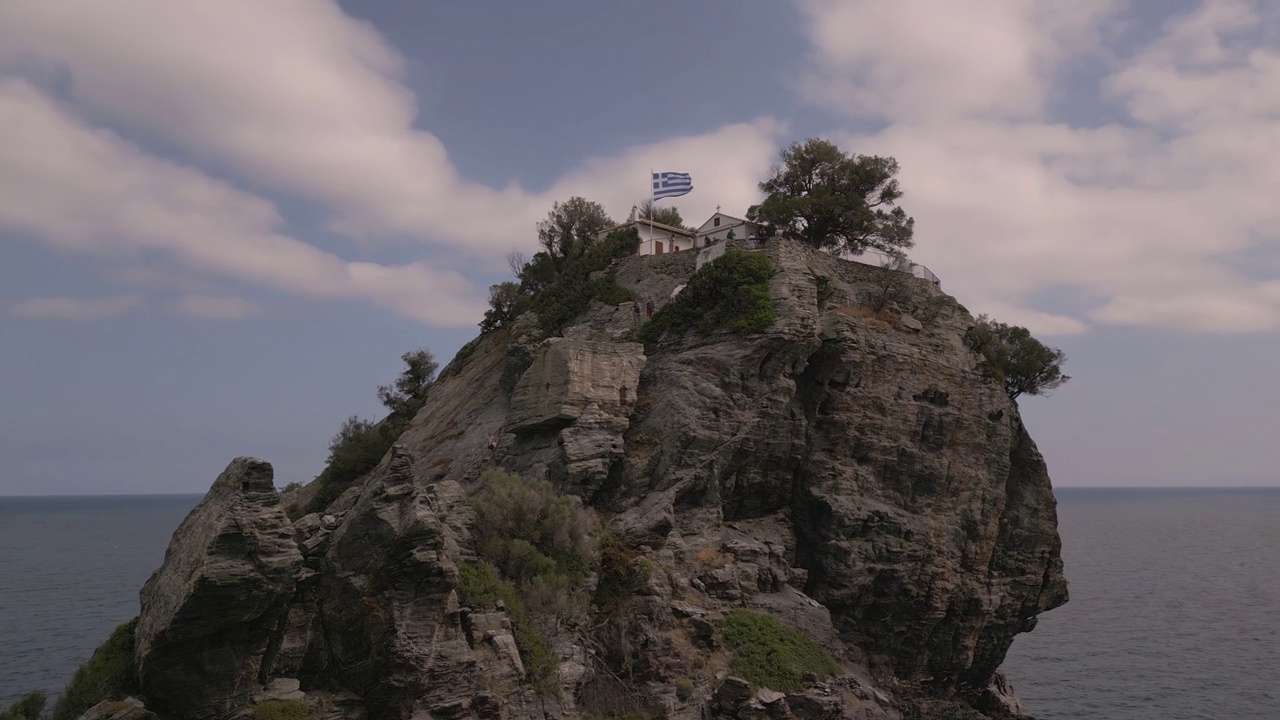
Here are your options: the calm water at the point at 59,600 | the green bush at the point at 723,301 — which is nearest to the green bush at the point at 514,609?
the green bush at the point at 723,301

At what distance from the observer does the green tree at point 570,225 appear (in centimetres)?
4594

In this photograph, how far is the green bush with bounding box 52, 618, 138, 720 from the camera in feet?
51.4

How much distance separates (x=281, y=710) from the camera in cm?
1708

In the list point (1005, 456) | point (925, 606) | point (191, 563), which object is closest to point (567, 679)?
point (191, 563)

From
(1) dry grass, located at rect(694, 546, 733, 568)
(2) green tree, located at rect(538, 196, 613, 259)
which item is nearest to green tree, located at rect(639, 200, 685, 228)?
(2) green tree, located at rect(538, 196, 613, 259)

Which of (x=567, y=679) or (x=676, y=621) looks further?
(x=676, y=621)

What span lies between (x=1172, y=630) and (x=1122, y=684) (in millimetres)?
16365

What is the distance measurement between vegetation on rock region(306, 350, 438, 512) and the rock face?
2351 centimetres

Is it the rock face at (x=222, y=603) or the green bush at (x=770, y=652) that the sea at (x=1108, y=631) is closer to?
the green bush at (x=770, y=652)

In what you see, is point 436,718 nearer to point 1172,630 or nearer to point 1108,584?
point 1172,630

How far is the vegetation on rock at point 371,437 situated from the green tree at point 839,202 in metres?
19.8

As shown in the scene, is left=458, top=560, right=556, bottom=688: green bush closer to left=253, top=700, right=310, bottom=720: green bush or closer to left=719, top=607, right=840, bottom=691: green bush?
left=253, top=700, right=310, bottom=720: green bush

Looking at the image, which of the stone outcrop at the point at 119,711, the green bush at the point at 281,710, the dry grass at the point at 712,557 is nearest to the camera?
the stone outcrop at the point at 119,711

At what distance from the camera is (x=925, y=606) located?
3344 cm
